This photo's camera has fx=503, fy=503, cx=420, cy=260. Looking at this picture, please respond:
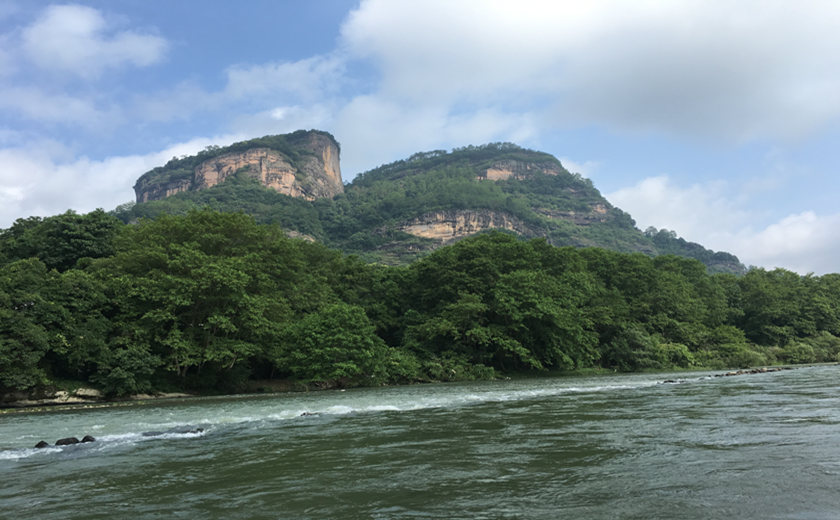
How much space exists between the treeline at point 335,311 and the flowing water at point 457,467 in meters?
14.4

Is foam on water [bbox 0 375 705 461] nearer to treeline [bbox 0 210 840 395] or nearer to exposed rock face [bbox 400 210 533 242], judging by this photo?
treeline [bbox 0 210 840 395]

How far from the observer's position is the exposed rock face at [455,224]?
7441 inches

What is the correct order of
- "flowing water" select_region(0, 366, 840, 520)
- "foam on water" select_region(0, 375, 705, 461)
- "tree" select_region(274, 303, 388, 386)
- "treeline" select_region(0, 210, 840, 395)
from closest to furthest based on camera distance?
"flowing water" select_region(0, 366, 840, 520) → "foam on water" select_region(0, 375, 705, 461) → "treeline" select_region(0, 210, 840, 395) → "tree" select_region(274, 303, 388, 386)

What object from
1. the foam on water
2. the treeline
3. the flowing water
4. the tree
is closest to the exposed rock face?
the treeline

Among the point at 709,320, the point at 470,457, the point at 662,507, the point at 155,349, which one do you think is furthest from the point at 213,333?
the point at 709,320

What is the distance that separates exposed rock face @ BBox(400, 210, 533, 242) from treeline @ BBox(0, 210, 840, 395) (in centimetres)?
12383

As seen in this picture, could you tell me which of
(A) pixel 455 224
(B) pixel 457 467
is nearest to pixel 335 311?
(B) pixel 457 467

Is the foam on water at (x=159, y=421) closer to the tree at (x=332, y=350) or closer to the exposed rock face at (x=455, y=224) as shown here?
the tree at (x=332, y=350)

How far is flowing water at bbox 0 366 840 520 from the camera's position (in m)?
5.66

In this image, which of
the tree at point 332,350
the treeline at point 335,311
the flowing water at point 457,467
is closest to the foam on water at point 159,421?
the flowing water at point 457,467

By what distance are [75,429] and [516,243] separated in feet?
146

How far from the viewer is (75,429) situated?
15.3 meters

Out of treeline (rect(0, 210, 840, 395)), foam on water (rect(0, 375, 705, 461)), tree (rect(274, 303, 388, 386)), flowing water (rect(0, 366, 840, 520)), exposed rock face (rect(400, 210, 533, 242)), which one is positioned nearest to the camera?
flowing water (rect(0, 366, 840, 520))

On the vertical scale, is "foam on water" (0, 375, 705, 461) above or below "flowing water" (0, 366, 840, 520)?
below
